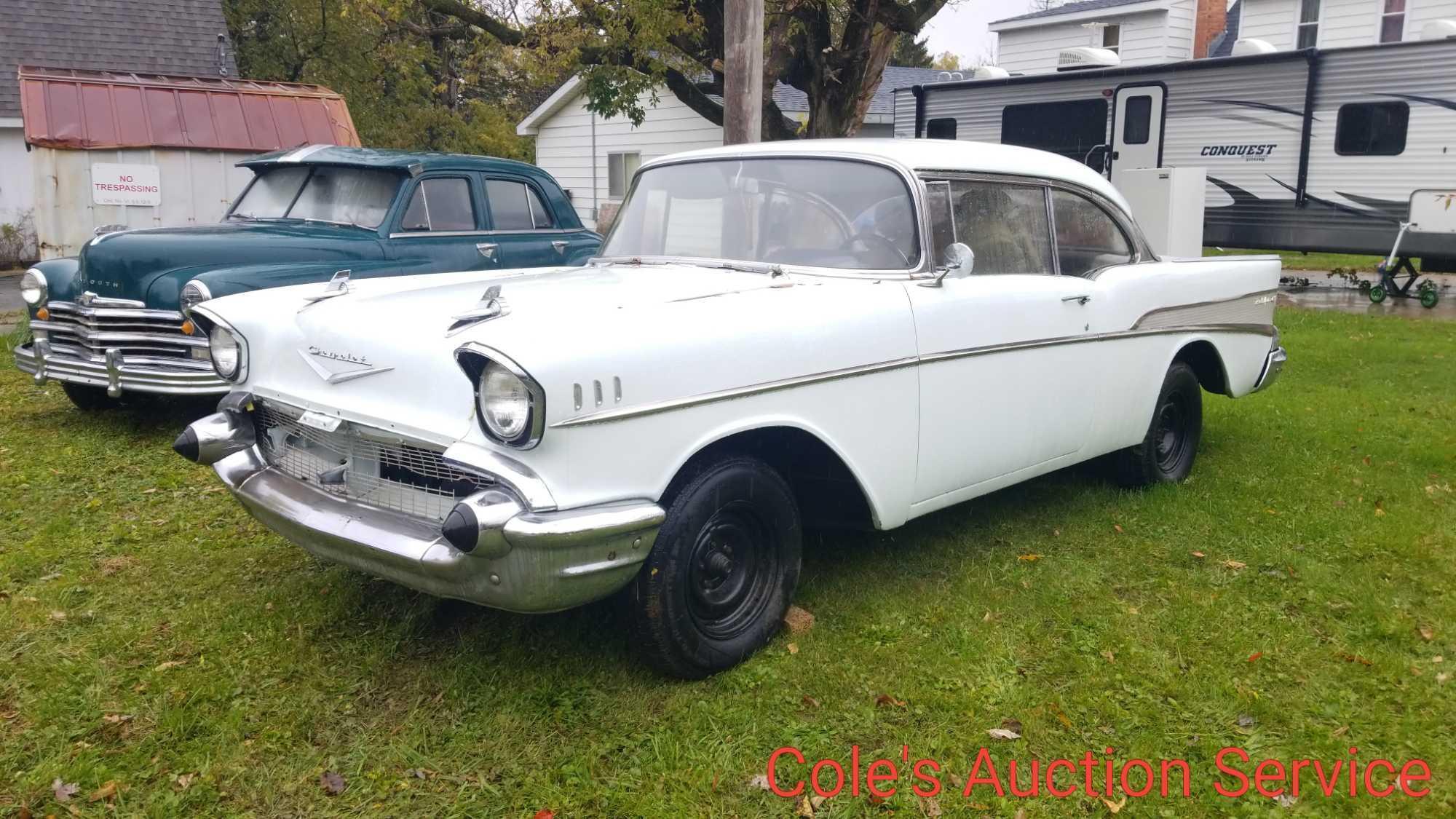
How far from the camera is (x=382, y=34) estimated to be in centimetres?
2423

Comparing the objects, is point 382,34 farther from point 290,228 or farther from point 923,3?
point 290,228

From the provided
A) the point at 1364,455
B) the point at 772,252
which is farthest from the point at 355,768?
the point at 1364,455

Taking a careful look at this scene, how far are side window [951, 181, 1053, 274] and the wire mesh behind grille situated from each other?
7.13 feet

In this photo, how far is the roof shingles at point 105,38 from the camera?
19641mm

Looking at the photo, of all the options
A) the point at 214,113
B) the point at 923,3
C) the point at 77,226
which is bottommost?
the point at 77,226

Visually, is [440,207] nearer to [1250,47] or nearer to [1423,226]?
[1423,226]

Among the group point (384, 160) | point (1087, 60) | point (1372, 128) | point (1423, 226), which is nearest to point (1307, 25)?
point (1087, 60)

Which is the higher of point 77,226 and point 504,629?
point 77,226

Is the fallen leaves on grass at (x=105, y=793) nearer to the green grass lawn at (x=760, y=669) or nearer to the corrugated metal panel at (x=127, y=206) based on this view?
the green grass lawn at (x=760, y=669)

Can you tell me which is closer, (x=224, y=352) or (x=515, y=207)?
(x=224, y=352)

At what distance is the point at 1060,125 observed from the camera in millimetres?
14586

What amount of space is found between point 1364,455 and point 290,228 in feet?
21.6

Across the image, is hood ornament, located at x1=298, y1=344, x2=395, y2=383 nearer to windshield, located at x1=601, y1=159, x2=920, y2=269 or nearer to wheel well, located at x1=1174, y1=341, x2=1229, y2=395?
windshield, located at x1=601, y1=159, x2=920, y2=269

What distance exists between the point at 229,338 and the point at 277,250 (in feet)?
9.90
